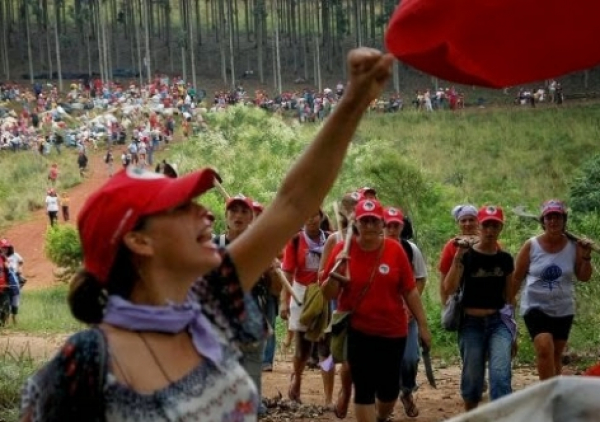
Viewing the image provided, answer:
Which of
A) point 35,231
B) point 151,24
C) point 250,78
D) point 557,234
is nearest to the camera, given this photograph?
point 557,234

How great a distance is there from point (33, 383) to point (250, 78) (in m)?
75.1

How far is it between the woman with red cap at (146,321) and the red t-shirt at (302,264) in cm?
728

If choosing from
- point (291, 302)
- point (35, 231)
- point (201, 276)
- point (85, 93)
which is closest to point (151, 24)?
point (85, 93)

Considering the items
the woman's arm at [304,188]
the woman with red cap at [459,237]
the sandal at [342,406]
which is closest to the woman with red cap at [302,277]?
the sandal at [342,406]

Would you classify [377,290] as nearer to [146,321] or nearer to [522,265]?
[522,265]

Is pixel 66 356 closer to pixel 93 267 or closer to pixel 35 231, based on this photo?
pixel 93 267

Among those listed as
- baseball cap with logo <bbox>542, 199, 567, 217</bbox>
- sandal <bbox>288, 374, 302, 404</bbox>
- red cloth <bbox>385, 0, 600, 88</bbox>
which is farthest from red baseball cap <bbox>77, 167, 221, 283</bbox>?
sandal <bbox>288, 374, 302, 404</bbox>

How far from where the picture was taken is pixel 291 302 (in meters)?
10.2

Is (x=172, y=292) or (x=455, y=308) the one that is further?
(x=455, y=308)

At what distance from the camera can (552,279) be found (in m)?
8.54

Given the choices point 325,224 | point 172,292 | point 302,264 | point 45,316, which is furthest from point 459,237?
point 45,316

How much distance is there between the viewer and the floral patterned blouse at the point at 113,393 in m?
2.50

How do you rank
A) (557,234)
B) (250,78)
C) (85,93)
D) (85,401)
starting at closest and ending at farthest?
(85,401) < (557,234) < (85,93) < (250,78)

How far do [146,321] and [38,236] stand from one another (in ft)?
123
